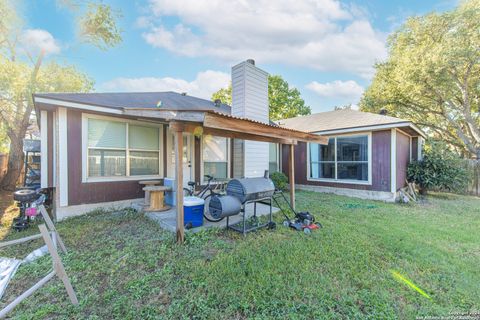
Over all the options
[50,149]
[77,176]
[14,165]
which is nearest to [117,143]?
[77,176]

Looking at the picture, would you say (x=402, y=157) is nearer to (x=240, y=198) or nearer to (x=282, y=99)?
(x=240, y=198)

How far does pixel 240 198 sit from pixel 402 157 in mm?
7791

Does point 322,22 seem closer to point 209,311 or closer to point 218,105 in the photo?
point 218,105

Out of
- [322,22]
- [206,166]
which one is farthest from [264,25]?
[206,166]

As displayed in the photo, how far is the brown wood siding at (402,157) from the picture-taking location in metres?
7.84

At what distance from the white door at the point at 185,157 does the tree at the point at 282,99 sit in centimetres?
1832

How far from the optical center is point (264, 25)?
818 cm

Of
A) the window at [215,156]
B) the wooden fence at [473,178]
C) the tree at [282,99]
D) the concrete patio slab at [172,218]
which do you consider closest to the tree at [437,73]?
the wooden fence at [473,178]

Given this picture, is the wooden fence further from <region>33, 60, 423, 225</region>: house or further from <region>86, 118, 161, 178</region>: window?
<region>86, 118, 161, 178</region>: window

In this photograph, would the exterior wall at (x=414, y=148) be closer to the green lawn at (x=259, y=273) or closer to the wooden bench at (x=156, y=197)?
the green lawn at (x=259, y=273)

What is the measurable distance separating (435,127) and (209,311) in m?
19.5

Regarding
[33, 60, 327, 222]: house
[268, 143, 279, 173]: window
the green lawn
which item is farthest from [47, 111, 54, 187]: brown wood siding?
[268, 143, 279, 173]: window

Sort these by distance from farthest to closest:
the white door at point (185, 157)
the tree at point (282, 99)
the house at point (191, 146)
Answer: the tree at point (282, 99)
the white door at point (185, 157)
the house at point (191, 146)

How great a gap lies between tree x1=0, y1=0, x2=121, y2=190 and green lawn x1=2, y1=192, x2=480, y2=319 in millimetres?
8276
